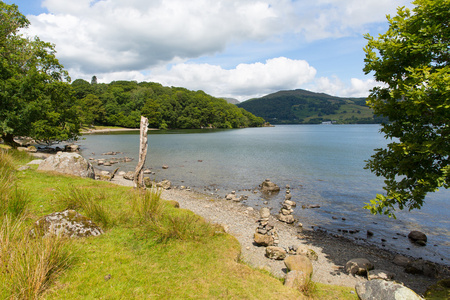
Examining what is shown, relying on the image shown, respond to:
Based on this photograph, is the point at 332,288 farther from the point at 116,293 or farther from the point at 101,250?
the point at 101,250

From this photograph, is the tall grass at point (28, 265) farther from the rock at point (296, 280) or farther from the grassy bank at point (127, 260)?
the rock at point (296, 280)

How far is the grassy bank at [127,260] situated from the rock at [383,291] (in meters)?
0.51

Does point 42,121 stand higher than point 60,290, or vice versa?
point 42,121

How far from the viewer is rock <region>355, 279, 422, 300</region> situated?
6.65 m

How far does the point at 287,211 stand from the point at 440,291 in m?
10.4

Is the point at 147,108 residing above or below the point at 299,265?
above

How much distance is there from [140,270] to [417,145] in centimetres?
977

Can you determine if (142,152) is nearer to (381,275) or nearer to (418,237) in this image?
(381,275)

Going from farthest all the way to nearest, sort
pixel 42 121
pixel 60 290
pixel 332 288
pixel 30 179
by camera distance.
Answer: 1. pixel 42 121
2. pixel 30 179
3. pixel 332 288
4. pixel 60 290

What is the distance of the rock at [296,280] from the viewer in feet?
25.1

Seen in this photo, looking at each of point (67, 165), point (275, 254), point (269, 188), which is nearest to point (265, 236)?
point (275, 254)

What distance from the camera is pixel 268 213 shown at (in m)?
18.4

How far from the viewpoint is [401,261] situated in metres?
12.2

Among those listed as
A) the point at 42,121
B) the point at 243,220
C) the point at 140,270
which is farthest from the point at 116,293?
the point at 42,121
